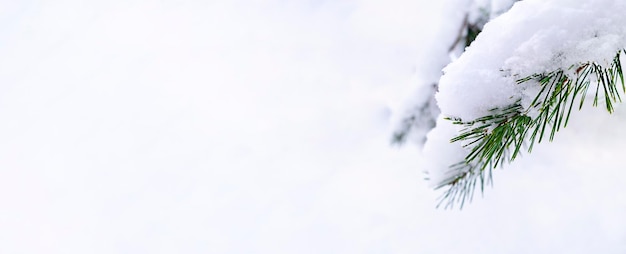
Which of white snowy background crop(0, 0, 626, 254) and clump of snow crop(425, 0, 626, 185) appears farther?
white snowy background crop(0, 0, 626, 254)

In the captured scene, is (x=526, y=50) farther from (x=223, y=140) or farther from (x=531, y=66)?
(x=223, y=140)

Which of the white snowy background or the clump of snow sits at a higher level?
the white snowy background

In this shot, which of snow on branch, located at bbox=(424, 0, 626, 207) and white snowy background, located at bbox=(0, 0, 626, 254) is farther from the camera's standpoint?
white snowy background, located at bbox=(0, 0, 626, 254)

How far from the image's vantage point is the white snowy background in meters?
2.04

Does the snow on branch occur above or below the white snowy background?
below

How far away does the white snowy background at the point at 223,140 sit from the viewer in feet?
6.68

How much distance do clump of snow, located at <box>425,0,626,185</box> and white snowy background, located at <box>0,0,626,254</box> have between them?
0.71m

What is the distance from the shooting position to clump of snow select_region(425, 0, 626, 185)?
1.29ft

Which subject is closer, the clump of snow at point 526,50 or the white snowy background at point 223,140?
the clump of snow at point 526,50

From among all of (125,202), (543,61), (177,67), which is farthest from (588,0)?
(177,67)

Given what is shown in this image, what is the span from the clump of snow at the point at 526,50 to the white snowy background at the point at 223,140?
713 mm

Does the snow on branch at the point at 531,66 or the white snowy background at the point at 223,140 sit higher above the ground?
the white snowy background at the point at 223,140

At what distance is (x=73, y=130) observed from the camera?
4.73m

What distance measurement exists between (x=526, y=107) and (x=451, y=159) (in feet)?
1.07
